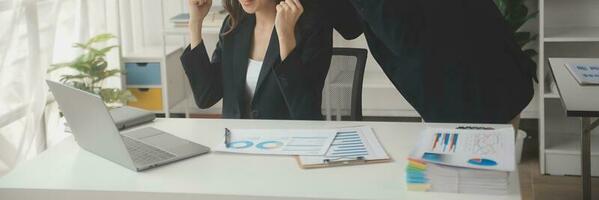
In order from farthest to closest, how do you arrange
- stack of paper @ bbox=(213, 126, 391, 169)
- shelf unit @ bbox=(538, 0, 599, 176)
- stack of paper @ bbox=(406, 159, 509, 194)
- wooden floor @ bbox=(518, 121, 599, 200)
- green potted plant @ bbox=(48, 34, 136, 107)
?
1. green potted plant @ bbox=(48, 34, 136, 107)
2. shelf unit @ bbox=(538, 0, 599, 176)
3. wooden floor @ bbox=(518, 121, 599, 200)
4. stack of paper @ bbox=(213, 126, 391, 169)
5. stack of paper @ bbox=(406, 159, 509, 194)

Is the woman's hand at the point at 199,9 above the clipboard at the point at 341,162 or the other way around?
above

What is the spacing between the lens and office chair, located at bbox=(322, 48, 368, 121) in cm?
284

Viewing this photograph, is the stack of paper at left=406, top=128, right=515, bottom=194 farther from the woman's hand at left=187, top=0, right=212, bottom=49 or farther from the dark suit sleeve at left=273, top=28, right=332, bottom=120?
the woman's hand at left=187, top=0, right=212, bottom=49

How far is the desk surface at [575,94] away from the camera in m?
2.66

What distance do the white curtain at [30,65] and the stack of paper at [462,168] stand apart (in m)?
2.18

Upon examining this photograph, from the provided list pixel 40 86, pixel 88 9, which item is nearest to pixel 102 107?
pixel 40 86

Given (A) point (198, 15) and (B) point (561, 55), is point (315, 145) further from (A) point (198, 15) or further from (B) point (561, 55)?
(B) point (561, 55)

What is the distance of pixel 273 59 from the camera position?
2.80 meters

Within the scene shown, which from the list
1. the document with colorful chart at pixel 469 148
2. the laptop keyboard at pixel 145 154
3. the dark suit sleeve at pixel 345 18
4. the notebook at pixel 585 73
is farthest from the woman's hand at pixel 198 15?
the notebook at pixel 585 73

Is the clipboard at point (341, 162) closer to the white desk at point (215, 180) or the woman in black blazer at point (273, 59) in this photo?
the white desk at point (215, 180)

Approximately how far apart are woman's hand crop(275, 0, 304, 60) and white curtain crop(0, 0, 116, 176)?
4.44 feet

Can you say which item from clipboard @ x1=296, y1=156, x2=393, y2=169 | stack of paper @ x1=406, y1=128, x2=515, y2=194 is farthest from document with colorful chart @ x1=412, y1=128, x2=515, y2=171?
clipboard @ x1=296, y1=156, x2=393, y2=169

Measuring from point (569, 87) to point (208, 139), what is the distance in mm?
1308

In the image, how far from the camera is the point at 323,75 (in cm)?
285
